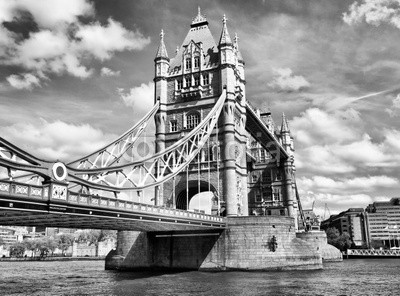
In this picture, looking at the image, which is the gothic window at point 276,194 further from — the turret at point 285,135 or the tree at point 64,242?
the tree at point 64,242

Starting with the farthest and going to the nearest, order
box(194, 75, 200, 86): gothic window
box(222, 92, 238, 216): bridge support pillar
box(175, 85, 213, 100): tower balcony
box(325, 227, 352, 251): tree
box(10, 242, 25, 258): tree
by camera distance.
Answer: box(10, 242, 25, 258): tree < box(325, 227, 352, 251): tree < box(194, 75, 200, 86): gothic window < box(175, 85, 213, 100): tower balcony < box(222, 92, 238, 216): bridge support pillar

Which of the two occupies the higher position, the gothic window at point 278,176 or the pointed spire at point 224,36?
the pointed spire at point 224,36

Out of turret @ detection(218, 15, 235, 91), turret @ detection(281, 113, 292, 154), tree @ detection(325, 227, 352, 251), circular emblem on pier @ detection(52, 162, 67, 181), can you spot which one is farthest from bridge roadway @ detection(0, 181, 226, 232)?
tree @ detection(325, 227, 352, 251)

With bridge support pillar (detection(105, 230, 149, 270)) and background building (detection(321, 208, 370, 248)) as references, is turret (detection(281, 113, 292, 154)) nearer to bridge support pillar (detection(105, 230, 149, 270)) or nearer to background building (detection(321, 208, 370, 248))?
bridge support pillar (detection(105, 230, 149, 270))

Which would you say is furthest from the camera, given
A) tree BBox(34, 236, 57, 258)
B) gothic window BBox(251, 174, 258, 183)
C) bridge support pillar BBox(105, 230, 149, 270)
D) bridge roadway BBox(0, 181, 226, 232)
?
tree BBox(34, 236, 57, 258)

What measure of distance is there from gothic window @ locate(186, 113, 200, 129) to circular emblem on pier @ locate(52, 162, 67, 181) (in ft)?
101

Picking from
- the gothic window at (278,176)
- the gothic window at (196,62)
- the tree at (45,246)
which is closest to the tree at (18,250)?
the tree at (45,246)

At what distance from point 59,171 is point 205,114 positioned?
31.5 m

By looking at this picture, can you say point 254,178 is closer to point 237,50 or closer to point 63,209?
point 237,50

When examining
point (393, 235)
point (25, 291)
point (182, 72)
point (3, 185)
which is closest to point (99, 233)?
point (393, 235)

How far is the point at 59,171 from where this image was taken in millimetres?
22578

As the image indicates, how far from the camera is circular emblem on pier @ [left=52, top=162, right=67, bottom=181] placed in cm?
2231

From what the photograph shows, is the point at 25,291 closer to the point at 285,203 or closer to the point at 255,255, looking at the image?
the point at 255,255

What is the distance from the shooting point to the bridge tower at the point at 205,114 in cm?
4966
